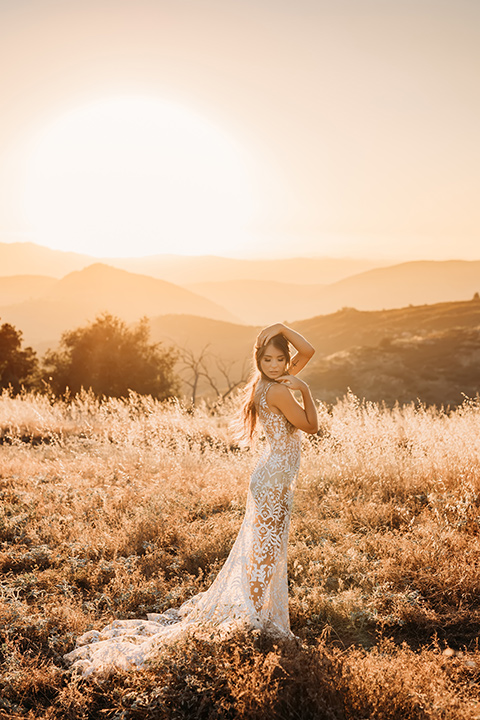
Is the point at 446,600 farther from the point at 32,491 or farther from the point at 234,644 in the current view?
the point at 32,491

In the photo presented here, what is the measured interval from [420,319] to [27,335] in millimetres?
125244

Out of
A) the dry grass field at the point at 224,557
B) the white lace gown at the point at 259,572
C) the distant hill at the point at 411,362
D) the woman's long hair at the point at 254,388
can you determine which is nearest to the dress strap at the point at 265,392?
the white lace gown at the point at 259,572

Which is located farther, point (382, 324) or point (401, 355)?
point (382, 324)

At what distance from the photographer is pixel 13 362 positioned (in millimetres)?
25188

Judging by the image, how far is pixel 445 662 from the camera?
3.77 meters

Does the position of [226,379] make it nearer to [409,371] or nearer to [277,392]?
[409,371]

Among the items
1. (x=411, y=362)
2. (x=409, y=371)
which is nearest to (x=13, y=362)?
(x=409, y=371)

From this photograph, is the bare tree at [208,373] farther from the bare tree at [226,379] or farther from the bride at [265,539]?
the bride at [265,539]

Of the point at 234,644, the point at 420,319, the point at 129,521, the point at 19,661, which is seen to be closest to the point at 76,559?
the point at 129,521

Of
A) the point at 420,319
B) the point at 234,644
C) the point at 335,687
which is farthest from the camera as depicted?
the point at 420,319

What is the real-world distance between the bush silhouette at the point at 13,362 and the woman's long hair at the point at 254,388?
877 inches

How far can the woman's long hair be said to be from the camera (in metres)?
4.32

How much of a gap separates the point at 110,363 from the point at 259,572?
21783 mm

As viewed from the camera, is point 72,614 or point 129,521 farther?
point 129,521
